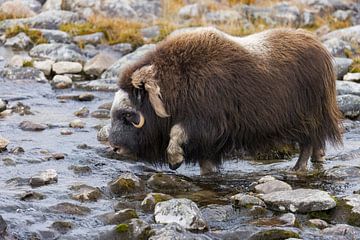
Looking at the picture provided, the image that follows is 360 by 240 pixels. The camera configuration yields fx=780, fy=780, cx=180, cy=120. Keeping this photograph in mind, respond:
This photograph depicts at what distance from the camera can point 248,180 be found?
6.20m

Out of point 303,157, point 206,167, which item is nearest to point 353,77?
point 303,157

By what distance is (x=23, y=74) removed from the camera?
10023 millimetres

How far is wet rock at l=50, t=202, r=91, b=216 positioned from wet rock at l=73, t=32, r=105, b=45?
7.26 metres

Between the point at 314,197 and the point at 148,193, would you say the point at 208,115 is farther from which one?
the point at 314,197

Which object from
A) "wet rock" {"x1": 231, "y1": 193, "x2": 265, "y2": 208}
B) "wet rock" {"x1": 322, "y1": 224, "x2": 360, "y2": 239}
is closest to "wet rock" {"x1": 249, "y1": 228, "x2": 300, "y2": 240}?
"wet rock" {"x1": 322, "y1": 224, "x2": 360, "y2": 239}

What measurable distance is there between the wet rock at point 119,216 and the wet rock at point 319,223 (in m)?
1.13

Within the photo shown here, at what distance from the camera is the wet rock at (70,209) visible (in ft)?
→ 16.9

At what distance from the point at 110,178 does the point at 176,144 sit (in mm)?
614

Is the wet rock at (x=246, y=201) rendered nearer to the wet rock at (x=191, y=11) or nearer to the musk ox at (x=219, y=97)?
the musk ox at (x=219, y=97)

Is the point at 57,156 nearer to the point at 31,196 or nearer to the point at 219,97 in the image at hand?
the point at 31,196

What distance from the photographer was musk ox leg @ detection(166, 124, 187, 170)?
19.5 feet

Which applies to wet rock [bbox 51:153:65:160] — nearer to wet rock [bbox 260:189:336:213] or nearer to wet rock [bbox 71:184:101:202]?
wet rock [bbox 71:184:101:202]

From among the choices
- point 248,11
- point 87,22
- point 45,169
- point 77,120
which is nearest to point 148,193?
point 45,169

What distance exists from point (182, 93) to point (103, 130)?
1.59 m
